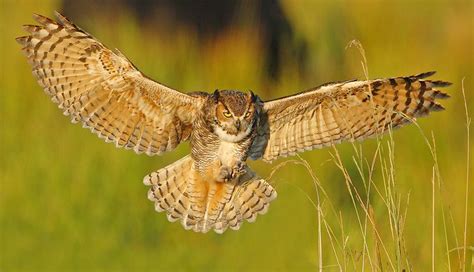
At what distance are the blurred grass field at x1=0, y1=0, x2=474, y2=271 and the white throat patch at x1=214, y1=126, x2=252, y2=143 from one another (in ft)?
5.60

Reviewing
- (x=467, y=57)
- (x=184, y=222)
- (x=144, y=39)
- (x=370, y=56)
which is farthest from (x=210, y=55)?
(x=184, y=222)

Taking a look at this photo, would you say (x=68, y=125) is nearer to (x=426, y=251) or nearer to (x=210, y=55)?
(x=210, y=55)

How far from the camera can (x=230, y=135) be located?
6.45 meters

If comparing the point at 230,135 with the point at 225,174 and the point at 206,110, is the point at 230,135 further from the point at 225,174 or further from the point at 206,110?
the point at 225,174

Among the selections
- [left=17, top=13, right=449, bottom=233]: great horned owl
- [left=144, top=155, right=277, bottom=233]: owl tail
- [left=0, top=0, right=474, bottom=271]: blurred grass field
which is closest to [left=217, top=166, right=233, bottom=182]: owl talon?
[left=17, top=13, right=449, bottom=233]: great horned owl

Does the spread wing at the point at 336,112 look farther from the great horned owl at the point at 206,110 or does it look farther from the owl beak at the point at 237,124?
the owl beak at the point at 237,124

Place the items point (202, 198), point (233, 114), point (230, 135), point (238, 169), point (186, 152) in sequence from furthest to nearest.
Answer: point (186, 152), point (202, 198), point (238, 169), point (230, 135), point (233, 114)

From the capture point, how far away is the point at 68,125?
902cm

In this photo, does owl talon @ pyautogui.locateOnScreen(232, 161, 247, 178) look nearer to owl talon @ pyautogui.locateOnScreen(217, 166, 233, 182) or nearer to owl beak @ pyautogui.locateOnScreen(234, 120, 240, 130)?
owl talon @ pyautogui.locateOnScreen(217, 166, 233, 182)

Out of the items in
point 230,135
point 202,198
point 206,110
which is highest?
point 206,110

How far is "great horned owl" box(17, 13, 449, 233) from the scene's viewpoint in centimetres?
646

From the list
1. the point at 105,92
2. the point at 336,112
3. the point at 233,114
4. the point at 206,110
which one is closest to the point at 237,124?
the point at 233,114

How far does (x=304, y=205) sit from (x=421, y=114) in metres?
2.25

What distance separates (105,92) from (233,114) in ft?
2.20
